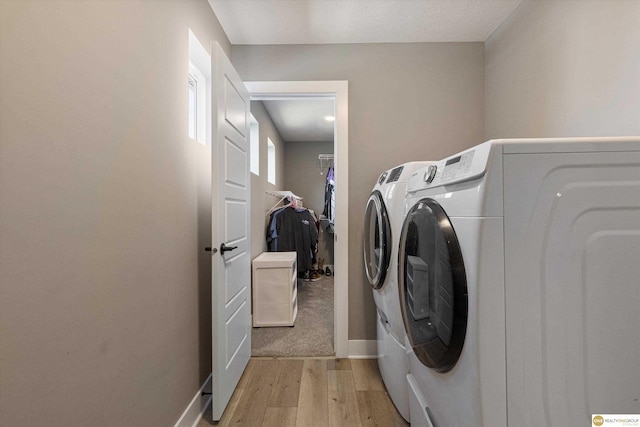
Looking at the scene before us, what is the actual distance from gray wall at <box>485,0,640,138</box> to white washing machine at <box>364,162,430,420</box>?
0.78m

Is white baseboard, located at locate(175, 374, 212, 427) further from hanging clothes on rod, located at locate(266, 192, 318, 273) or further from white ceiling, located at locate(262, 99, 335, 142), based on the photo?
white ceiling, located at locate(262, 99, 335, 142)

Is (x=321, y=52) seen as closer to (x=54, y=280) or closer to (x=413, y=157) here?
(x=413, y=157)

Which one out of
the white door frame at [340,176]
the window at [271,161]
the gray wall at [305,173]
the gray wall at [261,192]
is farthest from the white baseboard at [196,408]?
the gray wall at [305,173]

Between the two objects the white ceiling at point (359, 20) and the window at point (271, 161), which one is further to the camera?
the window at point (271, 161)

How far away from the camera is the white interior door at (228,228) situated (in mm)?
1428

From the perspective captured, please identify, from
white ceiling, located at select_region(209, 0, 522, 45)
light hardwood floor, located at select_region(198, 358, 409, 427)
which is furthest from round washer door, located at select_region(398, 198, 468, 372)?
white ceiling, located at select_region(209, 0, 522, 45)

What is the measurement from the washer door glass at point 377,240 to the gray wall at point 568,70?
1.02 m

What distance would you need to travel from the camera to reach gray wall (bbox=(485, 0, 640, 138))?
114 cm

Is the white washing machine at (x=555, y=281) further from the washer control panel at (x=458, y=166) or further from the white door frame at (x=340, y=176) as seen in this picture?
the white door frame at (x=340, y=176)

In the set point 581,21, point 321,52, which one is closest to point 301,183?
→ point 321,52

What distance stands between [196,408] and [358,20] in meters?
2.57

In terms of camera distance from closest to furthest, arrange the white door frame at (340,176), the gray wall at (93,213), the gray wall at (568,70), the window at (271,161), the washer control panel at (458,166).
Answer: the gray wall at (93,213) < the washer control panel at (458,166) < the gray wall at (568,70) < the white door frame at (340,176) < the window at (271,161)

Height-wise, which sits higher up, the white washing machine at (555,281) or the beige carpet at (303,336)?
the white washing machine at (555,281)

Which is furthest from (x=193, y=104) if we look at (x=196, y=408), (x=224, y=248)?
(x=196, y=408)
